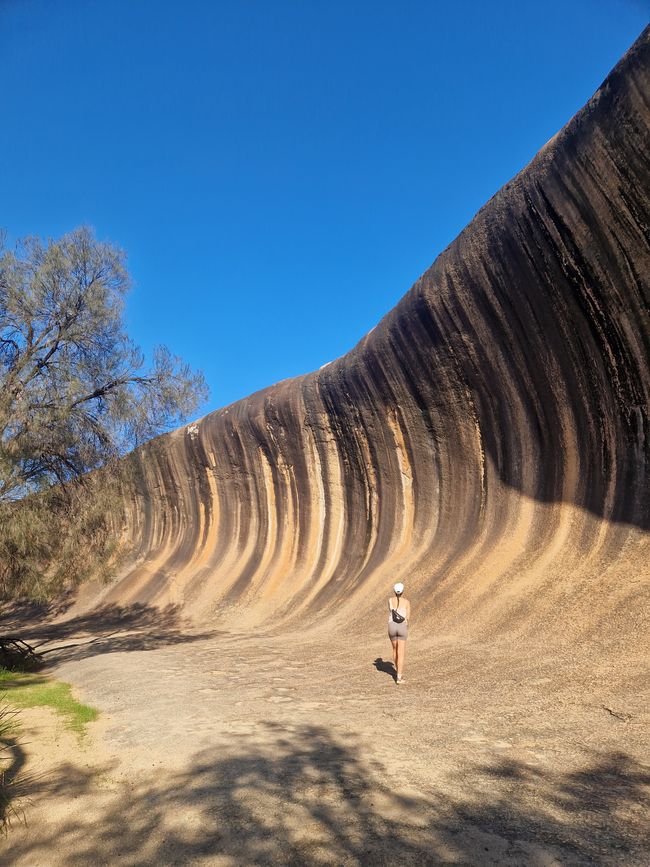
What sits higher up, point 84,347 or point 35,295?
point 35,295

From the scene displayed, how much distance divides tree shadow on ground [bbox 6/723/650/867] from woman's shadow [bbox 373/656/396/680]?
13.0 feet

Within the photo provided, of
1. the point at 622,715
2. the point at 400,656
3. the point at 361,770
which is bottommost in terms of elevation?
the point at 361,770

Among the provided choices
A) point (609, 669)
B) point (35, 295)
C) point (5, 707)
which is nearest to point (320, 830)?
point (609, 669)

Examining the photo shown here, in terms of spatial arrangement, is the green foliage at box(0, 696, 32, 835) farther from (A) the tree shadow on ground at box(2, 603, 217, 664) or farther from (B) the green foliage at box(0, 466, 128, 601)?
(A) the tree shadow on ground at box(2, 603, 217, 664)

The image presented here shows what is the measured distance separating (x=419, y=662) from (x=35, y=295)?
32.7 feet

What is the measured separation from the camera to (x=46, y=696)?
26.9 ft

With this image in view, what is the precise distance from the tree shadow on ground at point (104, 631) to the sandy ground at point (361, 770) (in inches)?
220

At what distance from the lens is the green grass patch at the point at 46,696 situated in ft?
22.8

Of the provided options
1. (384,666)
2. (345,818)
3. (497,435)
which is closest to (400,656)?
(384,666)

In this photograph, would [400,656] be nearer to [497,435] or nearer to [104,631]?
[497,435]

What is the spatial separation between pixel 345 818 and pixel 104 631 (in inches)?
605

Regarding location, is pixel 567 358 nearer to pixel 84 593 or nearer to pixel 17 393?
pixel 17 393

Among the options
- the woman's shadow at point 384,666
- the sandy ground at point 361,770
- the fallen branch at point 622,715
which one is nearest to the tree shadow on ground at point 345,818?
the sandy ground at point 361,770

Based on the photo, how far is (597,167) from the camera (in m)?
9.08
